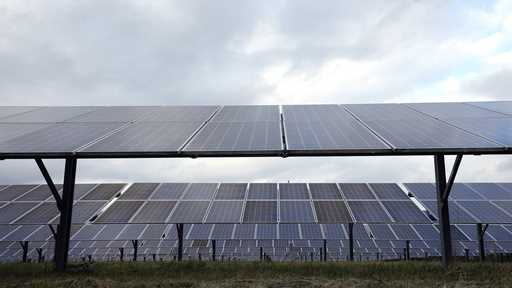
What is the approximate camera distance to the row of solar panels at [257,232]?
1005 inches

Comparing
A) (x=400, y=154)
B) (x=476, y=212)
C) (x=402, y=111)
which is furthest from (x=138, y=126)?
(x=476, y=212)

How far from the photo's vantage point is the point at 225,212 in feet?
72.9

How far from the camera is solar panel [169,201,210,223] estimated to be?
2075 cm

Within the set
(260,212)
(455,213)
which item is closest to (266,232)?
(260,212)

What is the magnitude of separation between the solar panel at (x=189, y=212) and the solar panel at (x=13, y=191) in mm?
11496

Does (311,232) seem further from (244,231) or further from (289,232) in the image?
(244,231)

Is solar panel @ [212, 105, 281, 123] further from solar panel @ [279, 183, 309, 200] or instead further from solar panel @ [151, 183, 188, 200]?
solar panel @ [151, 183, 188, 200]

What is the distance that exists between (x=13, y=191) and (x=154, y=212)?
1225 centimetres

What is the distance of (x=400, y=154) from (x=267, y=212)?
13.0 metres

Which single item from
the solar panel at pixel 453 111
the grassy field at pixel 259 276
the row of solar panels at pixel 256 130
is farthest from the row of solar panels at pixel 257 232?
the grassy field at pixel 259 276

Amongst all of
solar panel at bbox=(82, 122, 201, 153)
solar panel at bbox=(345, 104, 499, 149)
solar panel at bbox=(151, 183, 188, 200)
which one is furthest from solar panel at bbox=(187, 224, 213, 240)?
solar panel at bbox=(82, 122, 201, 153)

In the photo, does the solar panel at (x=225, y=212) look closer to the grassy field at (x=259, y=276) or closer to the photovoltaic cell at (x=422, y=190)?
the grassy field at (x=259, y=276)

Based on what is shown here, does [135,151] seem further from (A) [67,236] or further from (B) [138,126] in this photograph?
(A) [67,236]

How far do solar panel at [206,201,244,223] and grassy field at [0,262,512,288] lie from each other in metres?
7.19
